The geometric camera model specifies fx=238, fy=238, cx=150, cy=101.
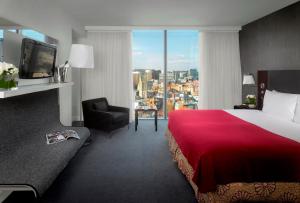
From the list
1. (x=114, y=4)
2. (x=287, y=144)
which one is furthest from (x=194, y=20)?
(x=287, y=144)

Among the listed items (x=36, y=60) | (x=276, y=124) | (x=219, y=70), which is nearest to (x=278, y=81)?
(x=276, y=124)

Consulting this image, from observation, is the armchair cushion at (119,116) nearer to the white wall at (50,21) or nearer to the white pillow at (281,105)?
the white wall at (50,21)

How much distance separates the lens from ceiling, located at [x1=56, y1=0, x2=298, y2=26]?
168 inches

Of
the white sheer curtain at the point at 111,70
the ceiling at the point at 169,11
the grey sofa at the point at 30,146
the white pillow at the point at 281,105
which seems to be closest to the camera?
the grey sofa at the point at 30,146

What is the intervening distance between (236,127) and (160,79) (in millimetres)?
3910

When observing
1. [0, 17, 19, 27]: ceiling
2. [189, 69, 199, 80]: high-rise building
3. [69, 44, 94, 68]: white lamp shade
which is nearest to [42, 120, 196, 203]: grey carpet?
[69, 44, 94, 68]: white lamp shade

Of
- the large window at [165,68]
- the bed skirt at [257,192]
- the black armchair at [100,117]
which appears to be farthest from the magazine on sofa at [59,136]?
the large window at [165,68]

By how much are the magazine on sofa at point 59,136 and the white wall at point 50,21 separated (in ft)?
4.05

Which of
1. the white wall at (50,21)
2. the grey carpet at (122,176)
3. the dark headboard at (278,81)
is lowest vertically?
the grey carpet at (122,176)

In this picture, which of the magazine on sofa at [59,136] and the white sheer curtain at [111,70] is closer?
the magazine on sofa at [59,136]

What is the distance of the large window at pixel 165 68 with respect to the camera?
6.71 m

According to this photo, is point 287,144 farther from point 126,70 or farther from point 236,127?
point 126,70

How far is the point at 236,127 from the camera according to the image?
3172 mm

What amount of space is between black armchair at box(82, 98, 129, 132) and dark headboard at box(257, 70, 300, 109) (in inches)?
122
